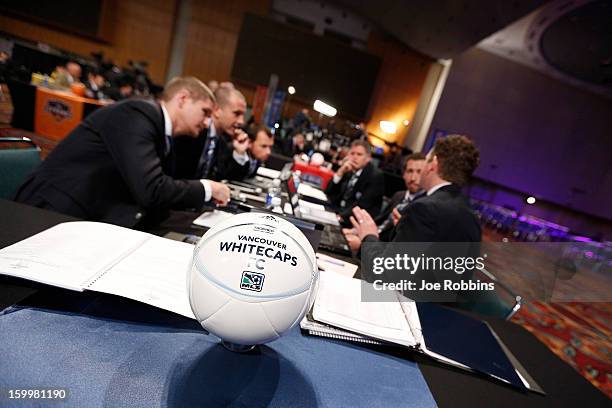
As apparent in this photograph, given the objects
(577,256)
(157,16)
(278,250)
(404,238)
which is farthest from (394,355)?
(157,16)

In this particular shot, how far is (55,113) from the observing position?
530 cm

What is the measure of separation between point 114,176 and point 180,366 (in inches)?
54.1

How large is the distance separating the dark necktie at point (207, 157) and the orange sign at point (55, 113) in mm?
4002

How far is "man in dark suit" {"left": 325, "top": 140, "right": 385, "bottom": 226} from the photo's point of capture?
3.61m

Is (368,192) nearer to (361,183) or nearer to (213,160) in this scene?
(361,183)

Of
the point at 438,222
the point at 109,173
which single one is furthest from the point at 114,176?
the point at 438,222

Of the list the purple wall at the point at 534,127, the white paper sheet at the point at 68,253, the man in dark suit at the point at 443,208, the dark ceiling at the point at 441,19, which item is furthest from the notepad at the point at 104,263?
the purple wall at the point at 534,127

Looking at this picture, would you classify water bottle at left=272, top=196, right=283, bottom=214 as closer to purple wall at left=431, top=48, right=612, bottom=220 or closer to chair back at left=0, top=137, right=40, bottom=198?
chair back at left=0, top=137, right=40, bottom=198

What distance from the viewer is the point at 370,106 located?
12008 millimetres

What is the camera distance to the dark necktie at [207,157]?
8.54ft

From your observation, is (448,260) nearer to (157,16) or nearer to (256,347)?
(256,347)

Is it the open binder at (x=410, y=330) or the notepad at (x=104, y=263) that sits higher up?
the notepad at (x=104, y=263)

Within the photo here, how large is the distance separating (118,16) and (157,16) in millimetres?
1395

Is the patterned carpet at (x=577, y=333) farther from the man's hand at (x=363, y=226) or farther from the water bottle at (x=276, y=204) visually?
the water bottle at (x=276, y=204)
